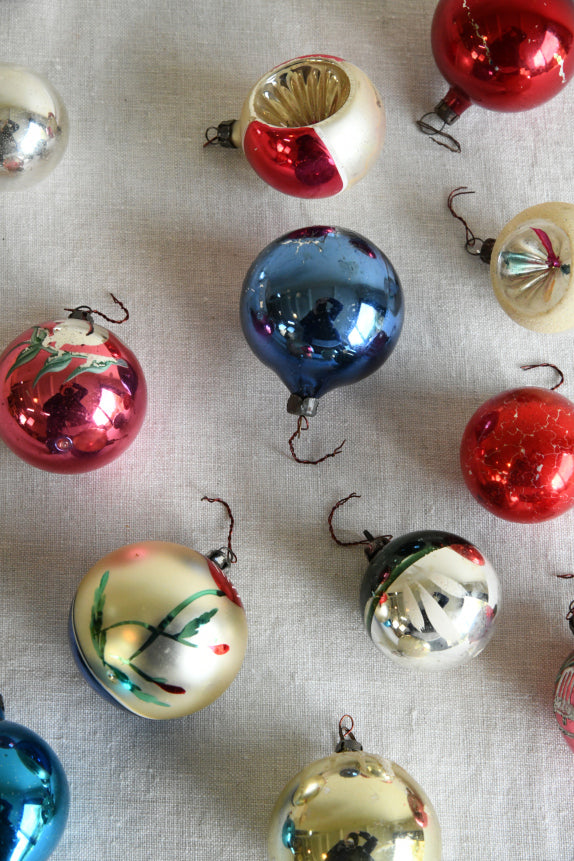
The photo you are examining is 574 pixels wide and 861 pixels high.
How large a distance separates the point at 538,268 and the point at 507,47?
0.21 meters

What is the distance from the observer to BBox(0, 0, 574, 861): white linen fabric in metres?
0.68

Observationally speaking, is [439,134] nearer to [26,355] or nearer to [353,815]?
[26,355]

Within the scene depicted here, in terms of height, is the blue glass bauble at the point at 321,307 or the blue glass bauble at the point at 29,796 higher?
the blue glass bauble at the point at 321,307

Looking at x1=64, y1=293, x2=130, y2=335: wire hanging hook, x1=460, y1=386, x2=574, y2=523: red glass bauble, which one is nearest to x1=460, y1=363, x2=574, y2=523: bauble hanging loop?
x1=460, y1=386, x2=574, y2=523: red glass bauble

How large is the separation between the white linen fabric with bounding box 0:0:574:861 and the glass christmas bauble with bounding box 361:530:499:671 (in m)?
0.06

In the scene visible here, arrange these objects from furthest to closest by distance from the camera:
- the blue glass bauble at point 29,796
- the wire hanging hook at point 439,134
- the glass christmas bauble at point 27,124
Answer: the wire hanging hook at point 439,134, the glass christmas bauble at point 27,124, the blue glass bauble at point 29,796

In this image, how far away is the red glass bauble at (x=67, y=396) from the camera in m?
0.63

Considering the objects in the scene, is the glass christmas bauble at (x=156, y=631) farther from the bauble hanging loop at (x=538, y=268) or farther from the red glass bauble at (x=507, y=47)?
the red glass bauble at (x=507, y=47)

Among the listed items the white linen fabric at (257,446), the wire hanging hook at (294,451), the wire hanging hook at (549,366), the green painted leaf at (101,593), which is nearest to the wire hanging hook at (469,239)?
the white linen fabric at (257,446)

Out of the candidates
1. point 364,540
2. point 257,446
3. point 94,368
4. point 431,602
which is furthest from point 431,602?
point 94,368

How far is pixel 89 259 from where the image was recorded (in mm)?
750

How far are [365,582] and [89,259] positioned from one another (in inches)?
16.3

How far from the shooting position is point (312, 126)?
0.68 m

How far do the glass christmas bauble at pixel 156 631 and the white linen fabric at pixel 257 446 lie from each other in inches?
2.9
